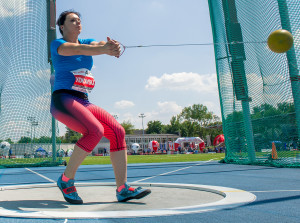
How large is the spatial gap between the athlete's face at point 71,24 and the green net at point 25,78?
8.95 metres

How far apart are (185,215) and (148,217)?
26 centimetres

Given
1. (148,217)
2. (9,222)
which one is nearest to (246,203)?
(148,217)

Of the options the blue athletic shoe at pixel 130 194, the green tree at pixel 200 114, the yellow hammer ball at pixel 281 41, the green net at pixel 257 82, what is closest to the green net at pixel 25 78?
the green net at pixel 257 82

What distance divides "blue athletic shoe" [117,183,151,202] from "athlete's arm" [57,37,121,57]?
4.22 ft

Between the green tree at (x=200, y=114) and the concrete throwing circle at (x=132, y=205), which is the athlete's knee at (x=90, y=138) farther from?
the green tree at (x=200, y=114)

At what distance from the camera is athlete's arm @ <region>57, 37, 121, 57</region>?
2.64 m

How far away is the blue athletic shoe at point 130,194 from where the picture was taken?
282 cm

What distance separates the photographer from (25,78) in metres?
11.9

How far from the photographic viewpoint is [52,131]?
1234 cm

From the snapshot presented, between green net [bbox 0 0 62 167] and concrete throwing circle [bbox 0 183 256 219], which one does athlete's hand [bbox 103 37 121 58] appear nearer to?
concrete throwing circle [bbox 0 183 256 219]

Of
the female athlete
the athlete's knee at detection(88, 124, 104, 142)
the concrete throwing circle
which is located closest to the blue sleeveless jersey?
the female athlete

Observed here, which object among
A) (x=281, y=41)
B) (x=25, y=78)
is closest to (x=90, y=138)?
(x=281, y=41)

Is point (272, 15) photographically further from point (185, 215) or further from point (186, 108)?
point (186, 108)

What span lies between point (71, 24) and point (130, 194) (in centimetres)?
185
